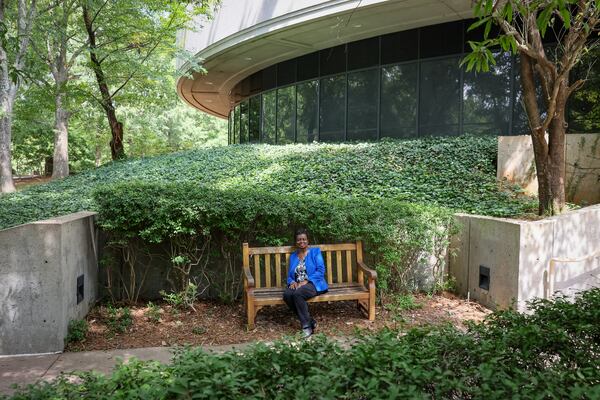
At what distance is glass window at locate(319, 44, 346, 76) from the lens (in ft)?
54.4

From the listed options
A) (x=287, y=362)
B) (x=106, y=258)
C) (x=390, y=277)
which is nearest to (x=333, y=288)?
(x=390, y=277)

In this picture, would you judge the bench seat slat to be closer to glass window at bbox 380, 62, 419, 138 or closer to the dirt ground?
the dirt ground

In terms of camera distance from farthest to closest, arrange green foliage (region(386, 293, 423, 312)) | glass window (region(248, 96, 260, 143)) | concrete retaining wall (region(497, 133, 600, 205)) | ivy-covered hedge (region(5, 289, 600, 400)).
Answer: glass window (region(248, 96, 260, 143)) → concrete retaining wall (region(497, 133, 600, 205)) → green foliage (region(386, 293, 423, 312)) → ivy-covered hedge (region(5, 289, 600, 400))

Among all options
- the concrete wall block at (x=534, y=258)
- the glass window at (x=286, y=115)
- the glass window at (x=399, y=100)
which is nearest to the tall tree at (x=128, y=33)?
the glass window at (x=286, y=115)

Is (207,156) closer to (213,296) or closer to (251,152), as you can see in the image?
(251,152)

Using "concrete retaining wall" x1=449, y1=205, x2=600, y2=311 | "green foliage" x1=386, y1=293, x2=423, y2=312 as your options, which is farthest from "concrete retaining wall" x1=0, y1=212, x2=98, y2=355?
"concrete retaining wall" x1=449, y1=205, x2=600, y2=311

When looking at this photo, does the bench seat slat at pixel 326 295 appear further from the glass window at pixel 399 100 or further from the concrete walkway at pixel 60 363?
the glass window at pixel 399 100

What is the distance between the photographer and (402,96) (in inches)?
594

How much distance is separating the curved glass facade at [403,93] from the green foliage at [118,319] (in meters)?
8.77

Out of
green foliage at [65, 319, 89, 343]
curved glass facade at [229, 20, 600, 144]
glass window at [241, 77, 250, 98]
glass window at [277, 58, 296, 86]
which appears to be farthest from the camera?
glass window at [241, 77, 250, 98]

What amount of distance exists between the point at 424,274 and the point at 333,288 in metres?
1.73

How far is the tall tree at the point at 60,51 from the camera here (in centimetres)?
1309

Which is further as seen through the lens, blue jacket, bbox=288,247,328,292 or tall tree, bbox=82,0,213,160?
tall tree, bbox=82,0,213,160

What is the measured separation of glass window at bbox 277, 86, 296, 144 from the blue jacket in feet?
41.2
